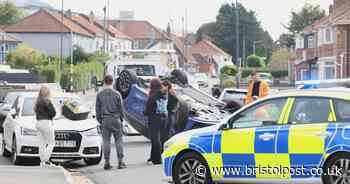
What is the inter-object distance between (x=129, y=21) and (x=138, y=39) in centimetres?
859

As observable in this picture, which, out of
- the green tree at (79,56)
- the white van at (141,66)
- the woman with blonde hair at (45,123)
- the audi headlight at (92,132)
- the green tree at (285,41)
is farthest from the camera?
the green tree at (285,41)

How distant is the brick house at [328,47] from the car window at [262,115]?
33.6 meters

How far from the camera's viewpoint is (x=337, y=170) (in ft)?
35.1

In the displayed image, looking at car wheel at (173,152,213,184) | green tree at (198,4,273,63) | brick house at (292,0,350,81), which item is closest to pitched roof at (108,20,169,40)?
green tree at (198,4,273,63)

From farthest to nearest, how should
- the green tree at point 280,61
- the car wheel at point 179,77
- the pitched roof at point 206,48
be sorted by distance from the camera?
the pitched roof at point 206,48 → the green tree at point 280,61 → the car wheel at point 179,77

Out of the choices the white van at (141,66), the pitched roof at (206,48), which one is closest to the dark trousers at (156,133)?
the white van at (141,66)

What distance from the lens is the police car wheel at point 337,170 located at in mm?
10617

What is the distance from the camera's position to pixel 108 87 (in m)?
15.6

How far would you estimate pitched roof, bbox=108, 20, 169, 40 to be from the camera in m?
152

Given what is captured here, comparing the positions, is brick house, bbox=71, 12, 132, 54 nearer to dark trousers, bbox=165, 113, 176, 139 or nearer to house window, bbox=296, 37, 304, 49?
house window, bbox=296, 37, 304, 49

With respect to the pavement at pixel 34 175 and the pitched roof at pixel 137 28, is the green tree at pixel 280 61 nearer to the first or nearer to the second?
the pitched roof at pixel 137 28

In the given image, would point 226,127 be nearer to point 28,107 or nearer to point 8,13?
point 28,107

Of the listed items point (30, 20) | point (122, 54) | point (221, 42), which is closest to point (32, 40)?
point (30, 20)

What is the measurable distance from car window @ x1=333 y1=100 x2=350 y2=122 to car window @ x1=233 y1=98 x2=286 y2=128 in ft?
2.48
